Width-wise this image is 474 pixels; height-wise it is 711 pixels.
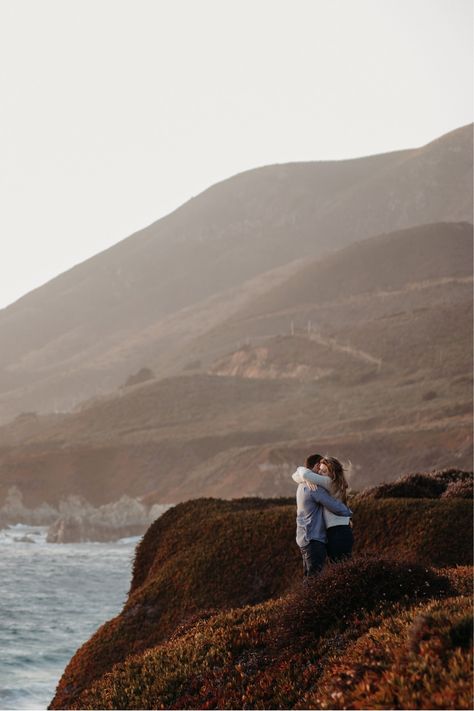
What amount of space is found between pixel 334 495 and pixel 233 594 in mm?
10147

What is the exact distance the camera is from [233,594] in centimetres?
2333

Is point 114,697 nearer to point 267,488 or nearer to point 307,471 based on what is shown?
point 307,471

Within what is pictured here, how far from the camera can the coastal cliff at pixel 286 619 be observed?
347 inches

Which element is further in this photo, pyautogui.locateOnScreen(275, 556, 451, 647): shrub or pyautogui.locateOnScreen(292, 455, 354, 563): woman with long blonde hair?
pyautogui.locateOnScreen(292, 455, 354, 563): woman with long blonde hair

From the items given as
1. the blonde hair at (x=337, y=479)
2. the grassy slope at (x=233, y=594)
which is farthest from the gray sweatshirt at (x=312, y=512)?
the grassy slope at (x=233, y=594)

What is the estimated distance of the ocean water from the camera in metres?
31.5

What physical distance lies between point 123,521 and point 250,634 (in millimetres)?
100157

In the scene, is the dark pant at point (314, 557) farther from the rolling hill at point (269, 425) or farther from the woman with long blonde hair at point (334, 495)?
the rolling hill at point (269, 425)

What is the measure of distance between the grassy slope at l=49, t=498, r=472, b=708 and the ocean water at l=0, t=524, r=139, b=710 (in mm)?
5778

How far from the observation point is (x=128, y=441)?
511 ft

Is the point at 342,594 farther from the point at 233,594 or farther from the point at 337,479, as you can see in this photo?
the point at 233,594

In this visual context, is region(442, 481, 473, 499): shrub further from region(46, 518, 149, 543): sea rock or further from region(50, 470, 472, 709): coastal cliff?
region(46, 518, 149, 543): sea rock

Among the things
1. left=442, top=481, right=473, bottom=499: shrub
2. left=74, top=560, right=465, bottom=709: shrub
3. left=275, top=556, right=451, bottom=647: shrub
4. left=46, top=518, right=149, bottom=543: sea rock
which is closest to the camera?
left=74, top=560, right=465, bottom=709: shrub

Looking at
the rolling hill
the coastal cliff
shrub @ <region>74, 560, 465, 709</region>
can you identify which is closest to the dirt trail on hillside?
the rolling hill
